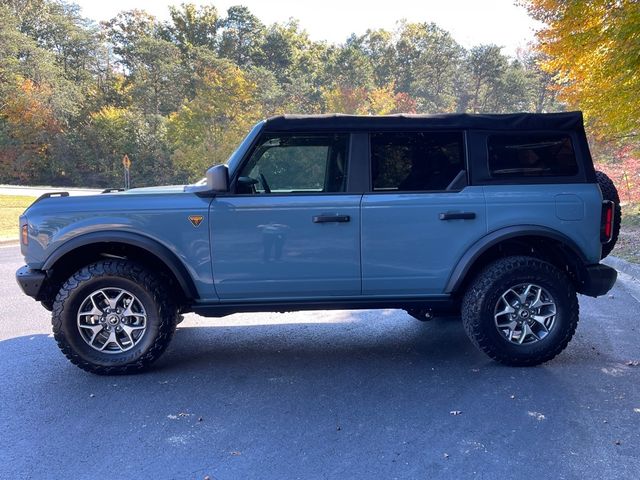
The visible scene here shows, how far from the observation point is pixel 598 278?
4285mm

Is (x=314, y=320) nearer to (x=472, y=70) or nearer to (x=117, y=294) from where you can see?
(x=117, y=294)

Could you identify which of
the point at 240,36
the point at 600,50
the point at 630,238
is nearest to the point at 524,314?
the point at 600,50

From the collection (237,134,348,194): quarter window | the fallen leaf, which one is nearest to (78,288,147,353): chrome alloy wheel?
(237,134,348,194): quarter window

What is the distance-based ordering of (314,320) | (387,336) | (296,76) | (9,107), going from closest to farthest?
(387,336), (314,320), (9,107), (296,76)

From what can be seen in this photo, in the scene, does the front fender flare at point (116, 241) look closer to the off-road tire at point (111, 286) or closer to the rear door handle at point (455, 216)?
the off-road tire at point (111, 286)

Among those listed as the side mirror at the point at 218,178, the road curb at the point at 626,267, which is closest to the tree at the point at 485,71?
the road curb at the point at 626,267

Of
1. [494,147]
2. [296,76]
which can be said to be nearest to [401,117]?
[494,147]

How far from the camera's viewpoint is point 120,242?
409 centimetres

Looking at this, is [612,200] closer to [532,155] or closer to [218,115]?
[532,155]

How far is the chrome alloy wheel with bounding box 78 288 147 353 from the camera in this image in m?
4.18

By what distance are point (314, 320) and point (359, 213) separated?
6.74ft

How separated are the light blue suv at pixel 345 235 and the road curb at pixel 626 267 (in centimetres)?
410

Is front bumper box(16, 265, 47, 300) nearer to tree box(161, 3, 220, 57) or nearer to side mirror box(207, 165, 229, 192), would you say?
side mirror box(207, 165, 229, 192)

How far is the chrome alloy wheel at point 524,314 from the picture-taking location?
432 centimetres
